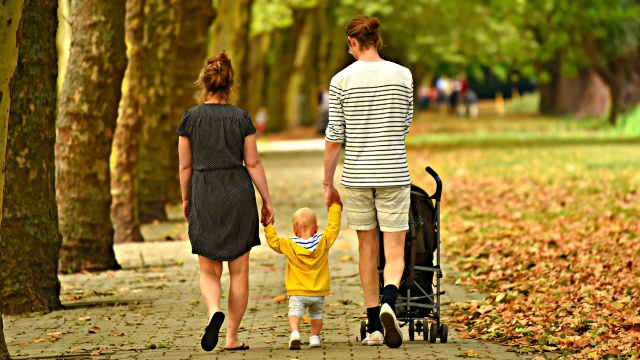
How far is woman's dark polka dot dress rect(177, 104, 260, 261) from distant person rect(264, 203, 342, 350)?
216 mm

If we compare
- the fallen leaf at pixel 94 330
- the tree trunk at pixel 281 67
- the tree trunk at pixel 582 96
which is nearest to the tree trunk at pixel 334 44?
the tree trunk at pixel 281 67

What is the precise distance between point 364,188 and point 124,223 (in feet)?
31.3

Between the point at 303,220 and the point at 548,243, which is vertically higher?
the point at 303,220

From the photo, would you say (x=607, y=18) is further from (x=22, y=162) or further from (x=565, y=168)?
(x=22, y=162)

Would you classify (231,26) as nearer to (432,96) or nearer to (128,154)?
(128,154)

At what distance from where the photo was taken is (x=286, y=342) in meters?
9.20

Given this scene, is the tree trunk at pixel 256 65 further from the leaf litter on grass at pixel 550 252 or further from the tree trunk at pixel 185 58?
the tree trunk at pixel 185 58

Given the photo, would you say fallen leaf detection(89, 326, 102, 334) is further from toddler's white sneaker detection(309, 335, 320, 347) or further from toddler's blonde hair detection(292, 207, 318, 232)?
toddler's blonde hair detection(292, 207, 318, 232)

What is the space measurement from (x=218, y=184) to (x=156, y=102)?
42.2 feet

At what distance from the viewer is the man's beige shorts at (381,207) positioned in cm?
863

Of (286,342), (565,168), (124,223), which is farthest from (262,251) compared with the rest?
(565,168)

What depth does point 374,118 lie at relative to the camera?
8602 millimetres

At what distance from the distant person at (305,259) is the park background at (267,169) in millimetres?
1165

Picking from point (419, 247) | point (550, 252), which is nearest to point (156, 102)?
point (550, 252)
